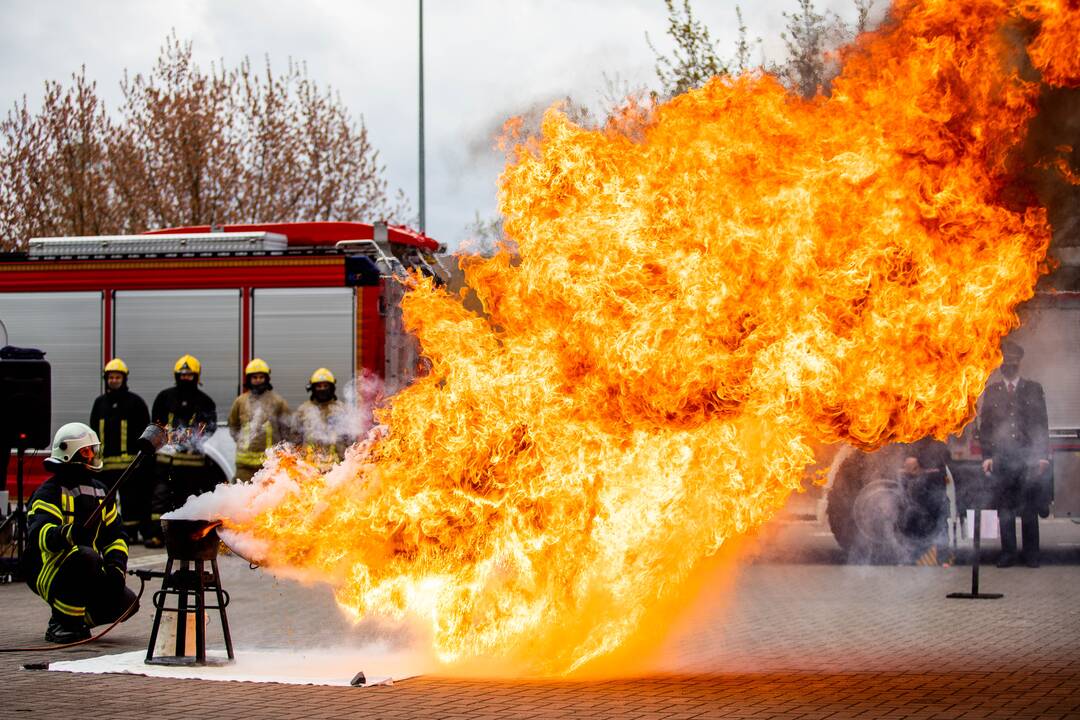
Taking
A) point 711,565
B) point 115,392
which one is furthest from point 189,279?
point 711,565

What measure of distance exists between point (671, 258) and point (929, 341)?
5.34 feet

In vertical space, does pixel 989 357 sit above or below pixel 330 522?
above

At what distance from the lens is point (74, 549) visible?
1058 cm

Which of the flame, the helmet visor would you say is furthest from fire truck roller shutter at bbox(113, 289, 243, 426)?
the flame

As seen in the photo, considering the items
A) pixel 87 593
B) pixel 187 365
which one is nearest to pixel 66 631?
pixel 87 593

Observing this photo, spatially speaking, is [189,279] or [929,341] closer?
[929,341]

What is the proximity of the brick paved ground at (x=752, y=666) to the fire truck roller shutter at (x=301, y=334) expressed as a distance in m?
3.51

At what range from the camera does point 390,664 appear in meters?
9.66

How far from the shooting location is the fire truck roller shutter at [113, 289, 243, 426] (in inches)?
722

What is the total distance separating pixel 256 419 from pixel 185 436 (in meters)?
0.99

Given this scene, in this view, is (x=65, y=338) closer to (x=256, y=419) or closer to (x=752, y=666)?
(x=256, y=419)

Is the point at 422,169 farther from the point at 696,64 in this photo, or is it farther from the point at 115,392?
the point at 115,392

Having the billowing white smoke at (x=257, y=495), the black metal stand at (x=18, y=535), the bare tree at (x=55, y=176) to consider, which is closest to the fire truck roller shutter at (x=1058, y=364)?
the billowing white smoke at (x=257, y=495)

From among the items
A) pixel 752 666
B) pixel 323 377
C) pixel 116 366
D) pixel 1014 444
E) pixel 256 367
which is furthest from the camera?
pixel 116 366
